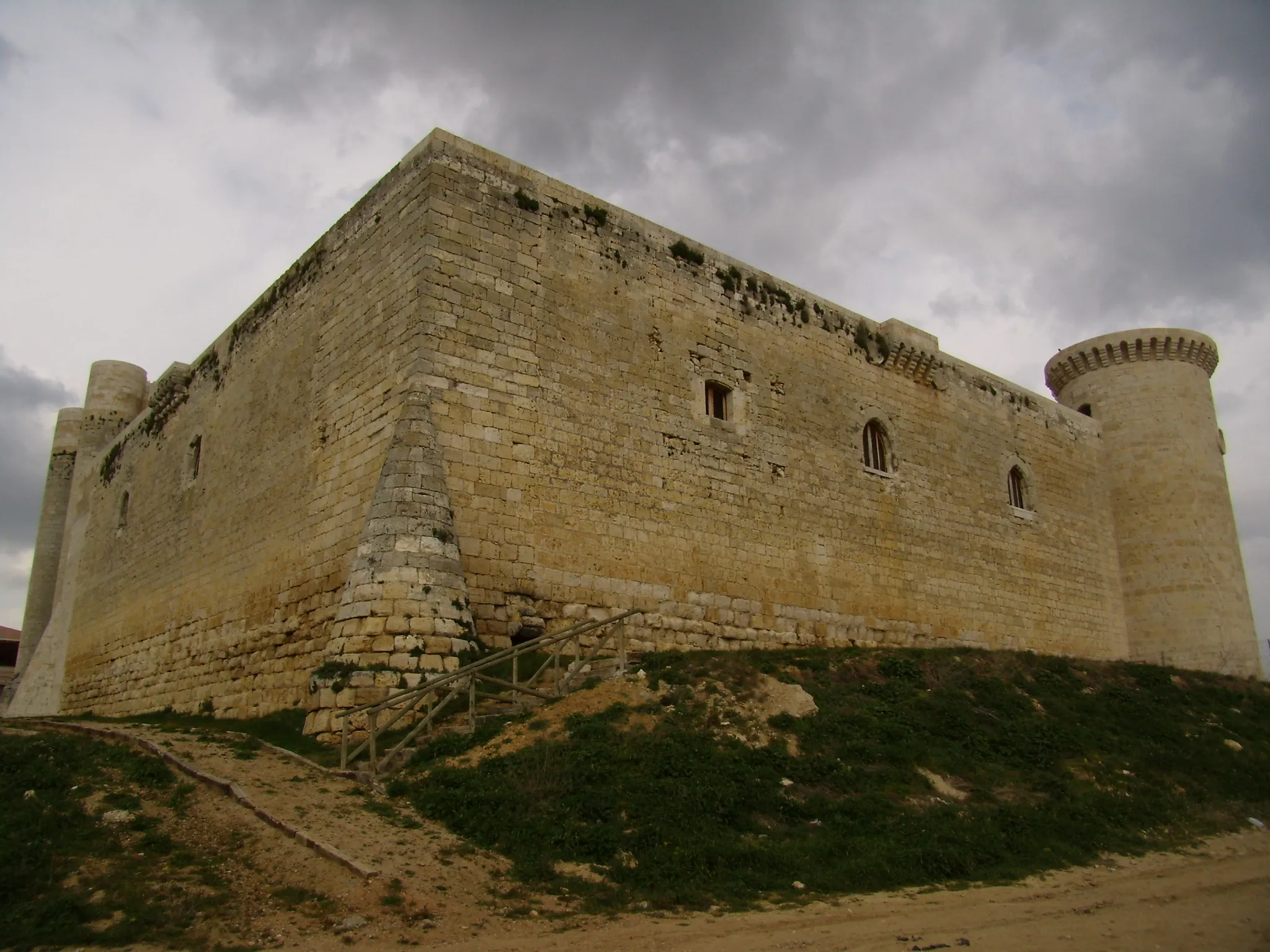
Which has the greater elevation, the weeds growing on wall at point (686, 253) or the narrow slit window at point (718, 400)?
the weeds growing on wall at point (686, 253)

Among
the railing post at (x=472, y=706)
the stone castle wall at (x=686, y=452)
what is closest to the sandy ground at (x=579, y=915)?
the railing post at (x=472, y=706)

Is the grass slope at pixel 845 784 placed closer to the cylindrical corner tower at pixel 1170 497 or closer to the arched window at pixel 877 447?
the arched window at pixel 877 447

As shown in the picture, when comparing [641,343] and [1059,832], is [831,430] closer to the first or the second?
[641,343]

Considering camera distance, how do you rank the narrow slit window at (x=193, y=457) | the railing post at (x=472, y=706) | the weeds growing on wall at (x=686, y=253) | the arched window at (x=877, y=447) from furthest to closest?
the narrow slit window at (x=193, y=457) → the arched window at (x=877, y=447) → the weeds growing on wall at (x=686, y=253) → the railing post at (x=472, y=706)

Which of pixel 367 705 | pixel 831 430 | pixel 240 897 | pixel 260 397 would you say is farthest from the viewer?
pixel 831 430

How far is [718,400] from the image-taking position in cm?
1616

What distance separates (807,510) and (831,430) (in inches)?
73.1

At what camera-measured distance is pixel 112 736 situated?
10.4m

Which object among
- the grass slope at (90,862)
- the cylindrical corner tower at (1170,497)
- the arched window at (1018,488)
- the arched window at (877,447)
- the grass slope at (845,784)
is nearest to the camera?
the grass slope at (90,862)

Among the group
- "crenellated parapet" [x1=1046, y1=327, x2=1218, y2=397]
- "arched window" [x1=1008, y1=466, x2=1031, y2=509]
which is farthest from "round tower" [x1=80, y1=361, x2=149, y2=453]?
"crenellated parapet" [x1=1046, y1=327, x2=1218, y2=397]

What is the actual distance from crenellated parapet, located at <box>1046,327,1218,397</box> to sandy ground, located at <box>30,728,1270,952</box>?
19051mm

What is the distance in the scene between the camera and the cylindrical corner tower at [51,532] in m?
27.1

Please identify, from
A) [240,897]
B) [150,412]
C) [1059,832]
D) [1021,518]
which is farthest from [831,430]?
[150,412]

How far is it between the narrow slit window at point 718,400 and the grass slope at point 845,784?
4173 millimetres
